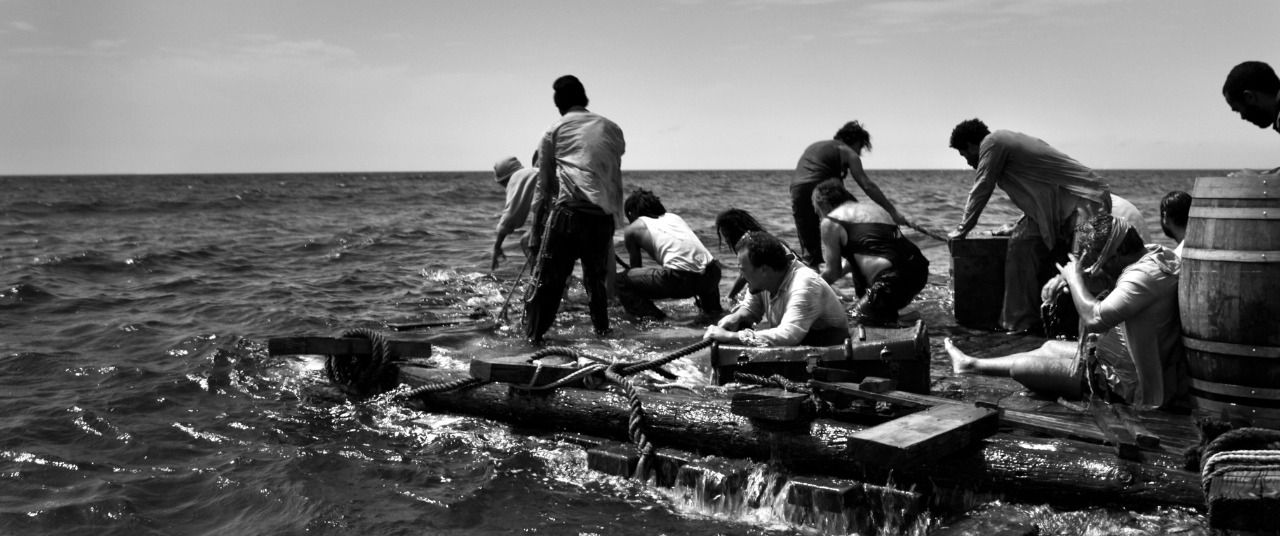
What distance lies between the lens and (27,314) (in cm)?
1108

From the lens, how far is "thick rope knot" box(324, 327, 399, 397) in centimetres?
648

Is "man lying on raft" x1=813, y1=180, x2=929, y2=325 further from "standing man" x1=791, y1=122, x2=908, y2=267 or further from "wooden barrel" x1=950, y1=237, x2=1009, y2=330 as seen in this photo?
"standing man" x1=791, y1=122, x2=908, y2=267

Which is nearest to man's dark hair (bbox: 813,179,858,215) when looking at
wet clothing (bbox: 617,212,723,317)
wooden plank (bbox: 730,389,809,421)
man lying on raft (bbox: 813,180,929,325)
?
man lying on raft (bbox: 813,180,929,325)

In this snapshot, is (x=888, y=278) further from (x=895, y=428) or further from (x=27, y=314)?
(x=27, y=314)

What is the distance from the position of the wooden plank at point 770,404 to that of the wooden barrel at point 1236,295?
184cm

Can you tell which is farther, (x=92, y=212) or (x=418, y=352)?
(x=92, y=212)

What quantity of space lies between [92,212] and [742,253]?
108 feet

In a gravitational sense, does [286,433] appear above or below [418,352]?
below

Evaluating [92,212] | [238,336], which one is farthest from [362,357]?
[92,212]

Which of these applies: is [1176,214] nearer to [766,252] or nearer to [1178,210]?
[1178,210]

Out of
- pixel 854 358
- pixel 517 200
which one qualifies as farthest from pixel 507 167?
pixel 854 358

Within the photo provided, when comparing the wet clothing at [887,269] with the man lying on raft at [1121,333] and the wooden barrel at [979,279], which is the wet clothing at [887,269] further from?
the man lying on raft at [1121,333]

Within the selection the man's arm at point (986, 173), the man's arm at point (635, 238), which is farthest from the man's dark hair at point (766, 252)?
the man's arm at point (635, 238)

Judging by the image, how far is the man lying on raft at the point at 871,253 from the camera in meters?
8.16
